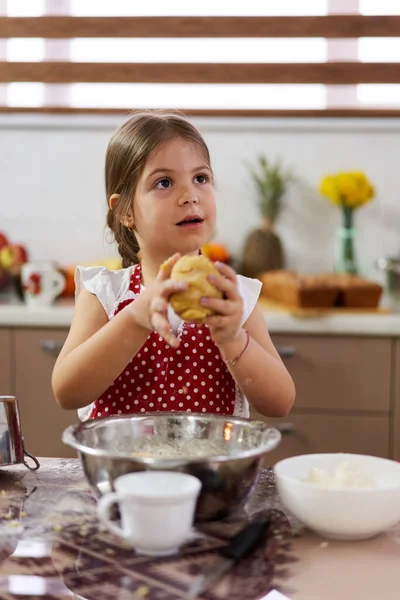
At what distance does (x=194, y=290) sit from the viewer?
97 centimetres

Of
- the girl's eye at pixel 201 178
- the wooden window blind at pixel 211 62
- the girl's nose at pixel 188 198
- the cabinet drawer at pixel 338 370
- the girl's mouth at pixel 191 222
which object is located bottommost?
the cabinet drawer at pixel 338 370

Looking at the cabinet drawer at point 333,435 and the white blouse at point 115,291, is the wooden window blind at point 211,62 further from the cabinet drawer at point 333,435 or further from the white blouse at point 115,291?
the white blouse at point 115,291

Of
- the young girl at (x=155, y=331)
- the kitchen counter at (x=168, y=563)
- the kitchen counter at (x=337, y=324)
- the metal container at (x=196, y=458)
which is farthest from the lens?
the kitchen counter at (x=337, y=324)

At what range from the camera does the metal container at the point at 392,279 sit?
9.27 ft

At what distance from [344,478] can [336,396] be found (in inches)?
61.1

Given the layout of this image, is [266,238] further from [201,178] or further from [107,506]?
[107,506]

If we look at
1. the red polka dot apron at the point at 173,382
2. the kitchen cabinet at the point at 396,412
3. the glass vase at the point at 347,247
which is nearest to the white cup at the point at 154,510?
the red polka dot apron at the point at 173,382

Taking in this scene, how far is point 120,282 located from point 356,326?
109 centimetres

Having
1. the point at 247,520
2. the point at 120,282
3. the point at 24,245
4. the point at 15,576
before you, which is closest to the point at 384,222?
the point at 24,245

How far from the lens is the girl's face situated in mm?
1311

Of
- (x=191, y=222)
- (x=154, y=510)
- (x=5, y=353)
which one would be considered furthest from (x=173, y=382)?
(x=5, y=353)

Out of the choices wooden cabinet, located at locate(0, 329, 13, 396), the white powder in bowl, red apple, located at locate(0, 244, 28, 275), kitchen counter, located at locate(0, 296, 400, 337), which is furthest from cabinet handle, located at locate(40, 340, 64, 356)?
the white powder in bowl

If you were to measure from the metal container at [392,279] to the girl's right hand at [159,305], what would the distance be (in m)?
1.87

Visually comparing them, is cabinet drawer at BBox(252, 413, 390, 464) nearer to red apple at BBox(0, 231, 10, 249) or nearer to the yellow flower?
the yellow flower
